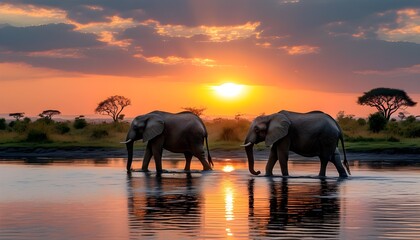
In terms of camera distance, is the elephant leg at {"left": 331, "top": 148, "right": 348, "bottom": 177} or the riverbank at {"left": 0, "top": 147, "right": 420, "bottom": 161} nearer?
the elephant leg at {"left": 331, "top": 148, "right": 348, "bottom": 177}

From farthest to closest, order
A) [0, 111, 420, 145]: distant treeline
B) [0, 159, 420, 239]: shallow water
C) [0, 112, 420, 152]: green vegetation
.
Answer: [0, 111, 420, 145]: distant treeline → [0, 112, 420, 152]: green vegetation → [0, 159, 420, 239]: shallow water

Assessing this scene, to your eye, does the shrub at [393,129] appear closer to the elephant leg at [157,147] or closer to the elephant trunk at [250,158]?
the elephant leg at [157,147]

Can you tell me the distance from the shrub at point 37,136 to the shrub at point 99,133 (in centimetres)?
548

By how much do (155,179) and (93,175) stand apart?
3149 millimetres

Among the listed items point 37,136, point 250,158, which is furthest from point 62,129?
point 250,158

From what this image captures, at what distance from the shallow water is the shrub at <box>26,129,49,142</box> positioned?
3612 cm

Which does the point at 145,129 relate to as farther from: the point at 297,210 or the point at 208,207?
the point at 297,210

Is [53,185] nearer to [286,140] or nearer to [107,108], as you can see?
[286,140]

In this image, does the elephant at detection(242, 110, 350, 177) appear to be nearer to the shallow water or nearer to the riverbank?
the shallow water

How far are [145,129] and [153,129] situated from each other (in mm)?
431

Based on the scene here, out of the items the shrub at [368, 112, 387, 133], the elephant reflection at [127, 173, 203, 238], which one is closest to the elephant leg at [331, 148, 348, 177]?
the elephant reflection at [127, 173, 203, 238]

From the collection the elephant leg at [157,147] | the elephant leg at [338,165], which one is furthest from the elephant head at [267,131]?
the elephant leg at [157,147]

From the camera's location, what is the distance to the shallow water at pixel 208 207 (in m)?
15.1

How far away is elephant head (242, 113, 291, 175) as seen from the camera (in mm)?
30672
